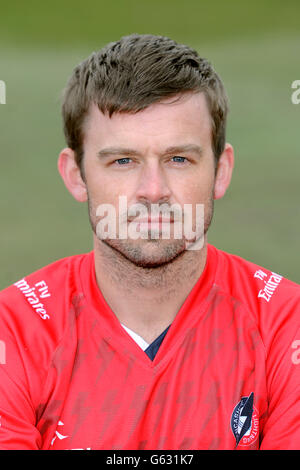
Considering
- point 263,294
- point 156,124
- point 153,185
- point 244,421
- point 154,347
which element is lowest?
point 244,421

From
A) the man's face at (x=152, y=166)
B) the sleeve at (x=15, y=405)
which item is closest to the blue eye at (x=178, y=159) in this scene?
the man's face at (x=152, y=166)

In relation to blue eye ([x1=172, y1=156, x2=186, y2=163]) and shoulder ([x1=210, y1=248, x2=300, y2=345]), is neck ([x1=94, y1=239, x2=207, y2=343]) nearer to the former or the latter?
shoulder ([x1=210, y1=248, x2=300, y2=345])

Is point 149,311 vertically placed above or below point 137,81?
below

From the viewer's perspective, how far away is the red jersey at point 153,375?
1.18m

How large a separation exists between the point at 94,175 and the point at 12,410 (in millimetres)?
506

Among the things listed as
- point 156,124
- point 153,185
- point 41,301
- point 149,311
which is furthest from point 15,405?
point 156,124

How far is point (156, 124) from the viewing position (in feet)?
4.06

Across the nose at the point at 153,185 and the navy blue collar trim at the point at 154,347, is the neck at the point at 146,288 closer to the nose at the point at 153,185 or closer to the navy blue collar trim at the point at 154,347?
the navy blue collar trim at the point at 154,347

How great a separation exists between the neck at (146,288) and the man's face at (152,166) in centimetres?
5

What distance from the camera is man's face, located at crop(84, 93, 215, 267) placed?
1220 millimetres

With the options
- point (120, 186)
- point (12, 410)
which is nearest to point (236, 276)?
point (120, 186)

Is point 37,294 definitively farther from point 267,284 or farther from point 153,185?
point 267,284

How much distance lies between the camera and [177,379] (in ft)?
4.04

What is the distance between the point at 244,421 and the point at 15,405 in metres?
0.45
